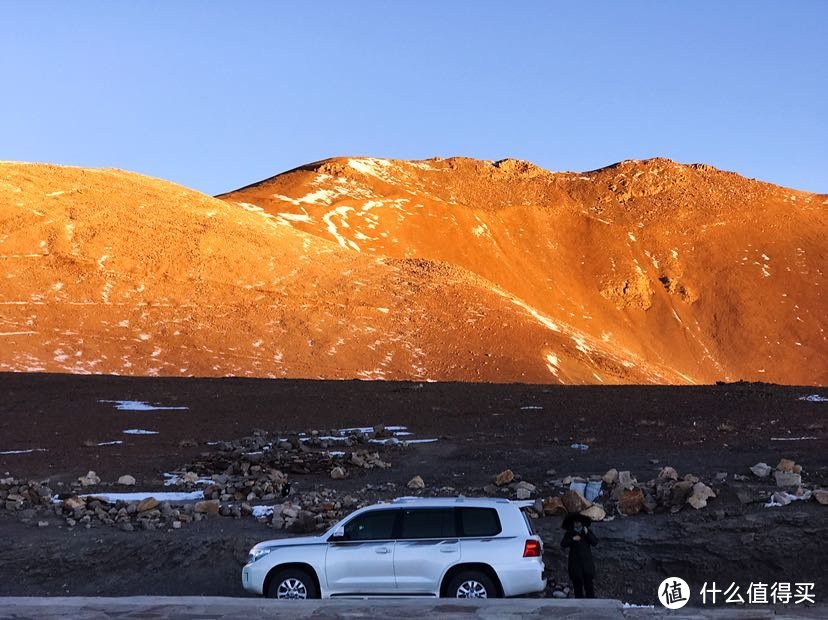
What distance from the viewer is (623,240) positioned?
114 meters

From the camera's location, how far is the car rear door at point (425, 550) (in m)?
12.4

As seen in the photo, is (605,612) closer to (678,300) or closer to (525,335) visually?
(525,335)

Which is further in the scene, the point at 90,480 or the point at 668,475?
the point at 90,480

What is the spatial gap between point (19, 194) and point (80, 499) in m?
58.9

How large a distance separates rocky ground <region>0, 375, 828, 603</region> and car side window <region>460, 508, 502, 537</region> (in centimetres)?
302

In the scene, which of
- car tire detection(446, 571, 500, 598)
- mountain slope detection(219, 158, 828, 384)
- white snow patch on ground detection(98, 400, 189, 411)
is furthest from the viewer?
mountain slope detection(219, 158, 828, 384)

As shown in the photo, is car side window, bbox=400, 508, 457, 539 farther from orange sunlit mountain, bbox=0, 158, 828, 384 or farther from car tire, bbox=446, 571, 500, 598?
orange sunlit mountain, bbox=0, 158, 828, 384

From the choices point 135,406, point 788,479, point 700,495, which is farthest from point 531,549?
point 135,406

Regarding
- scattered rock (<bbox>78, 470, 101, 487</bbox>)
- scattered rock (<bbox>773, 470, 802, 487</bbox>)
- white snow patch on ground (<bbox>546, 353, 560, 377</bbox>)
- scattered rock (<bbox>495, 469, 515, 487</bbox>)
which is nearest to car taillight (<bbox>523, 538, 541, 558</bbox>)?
scattered rock (<bbox>773, 470, 802, 487</bbox>)

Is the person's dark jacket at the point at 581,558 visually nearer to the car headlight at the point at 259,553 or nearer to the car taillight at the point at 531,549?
the car taillight at the point at 531,549

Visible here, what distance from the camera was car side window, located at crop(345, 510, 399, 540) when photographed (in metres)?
12.8

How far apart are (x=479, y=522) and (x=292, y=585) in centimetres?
250

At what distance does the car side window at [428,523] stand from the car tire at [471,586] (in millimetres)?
587

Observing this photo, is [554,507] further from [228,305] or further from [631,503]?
[228,305]
